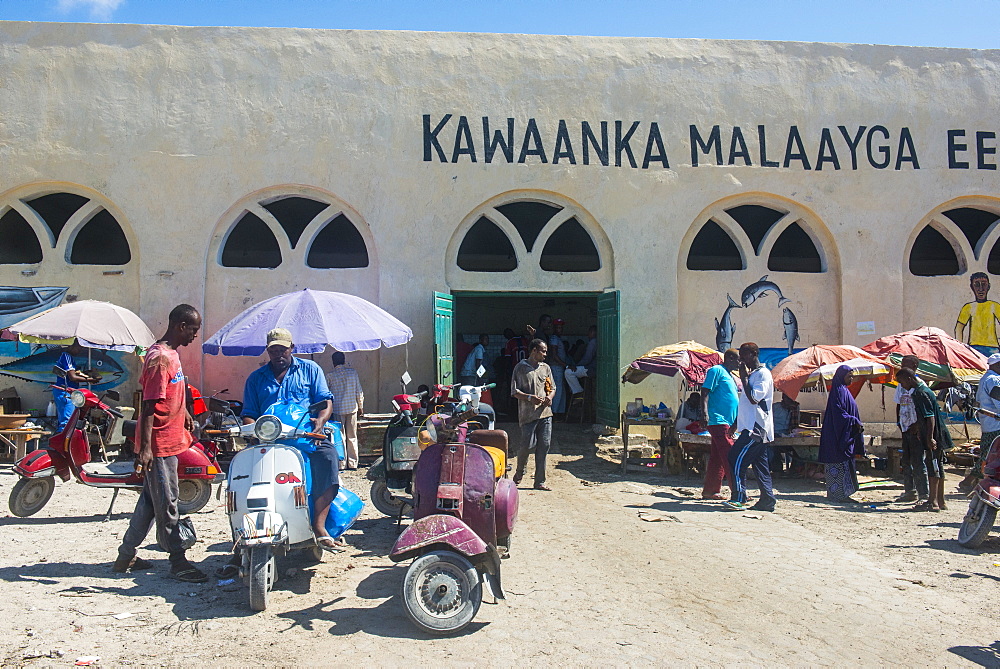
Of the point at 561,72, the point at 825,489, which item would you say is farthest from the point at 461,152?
the point at 825,489

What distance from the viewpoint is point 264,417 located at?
4773 millimetres

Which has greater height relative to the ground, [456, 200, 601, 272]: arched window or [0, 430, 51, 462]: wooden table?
[456, 200, 601, 272]: arched window

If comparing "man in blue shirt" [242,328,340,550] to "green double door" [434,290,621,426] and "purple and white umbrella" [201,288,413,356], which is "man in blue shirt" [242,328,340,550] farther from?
"green double door" [434,290,621,426]

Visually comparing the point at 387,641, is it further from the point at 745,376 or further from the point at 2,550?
the point at 745,376

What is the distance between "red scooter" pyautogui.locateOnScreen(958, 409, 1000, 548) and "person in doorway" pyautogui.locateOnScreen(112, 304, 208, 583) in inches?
234

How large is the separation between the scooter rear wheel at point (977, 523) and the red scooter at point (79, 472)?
21.6ft

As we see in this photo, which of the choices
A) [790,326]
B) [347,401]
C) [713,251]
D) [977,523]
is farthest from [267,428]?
[713,251]

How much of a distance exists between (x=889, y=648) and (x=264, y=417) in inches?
148

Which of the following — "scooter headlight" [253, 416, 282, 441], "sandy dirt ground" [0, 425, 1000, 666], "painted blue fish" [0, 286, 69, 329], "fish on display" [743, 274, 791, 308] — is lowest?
"sandy dirt ground" [0, 425, 1000, 666]

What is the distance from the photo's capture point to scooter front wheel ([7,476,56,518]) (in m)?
7.11

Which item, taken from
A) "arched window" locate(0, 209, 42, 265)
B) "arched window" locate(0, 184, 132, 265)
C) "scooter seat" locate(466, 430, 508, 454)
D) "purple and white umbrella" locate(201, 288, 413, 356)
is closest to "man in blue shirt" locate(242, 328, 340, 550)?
"scooter seat" locate(466, 430, 508, 454)

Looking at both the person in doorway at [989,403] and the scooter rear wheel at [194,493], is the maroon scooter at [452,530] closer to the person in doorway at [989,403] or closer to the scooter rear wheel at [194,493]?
the scooter rear wheel at [194,493]

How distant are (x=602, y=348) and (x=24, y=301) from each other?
8466 mm

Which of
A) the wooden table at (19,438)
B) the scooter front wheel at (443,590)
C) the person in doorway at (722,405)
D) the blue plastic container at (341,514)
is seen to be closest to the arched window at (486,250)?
the person in doorway at (722,405)
